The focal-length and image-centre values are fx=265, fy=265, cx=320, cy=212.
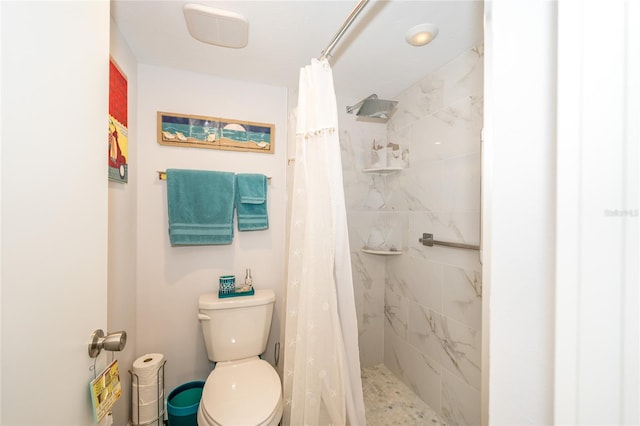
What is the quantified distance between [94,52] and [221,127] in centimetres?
115

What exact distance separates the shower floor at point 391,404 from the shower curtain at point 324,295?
0.66 metres

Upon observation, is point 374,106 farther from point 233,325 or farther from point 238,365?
point 238,365

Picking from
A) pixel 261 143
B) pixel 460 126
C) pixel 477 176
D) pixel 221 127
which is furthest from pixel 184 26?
pixel 477 176

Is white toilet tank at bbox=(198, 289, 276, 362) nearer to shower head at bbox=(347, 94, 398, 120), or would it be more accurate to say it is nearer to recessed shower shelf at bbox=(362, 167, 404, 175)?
recessed shower shelf at bbox=(362, 167, 404, 175)

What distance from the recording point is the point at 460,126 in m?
1.52

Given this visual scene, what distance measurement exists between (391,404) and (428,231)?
1160 mm

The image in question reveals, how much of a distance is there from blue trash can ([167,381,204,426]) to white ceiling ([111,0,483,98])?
1993 millimetres

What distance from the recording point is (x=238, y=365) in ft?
5.05

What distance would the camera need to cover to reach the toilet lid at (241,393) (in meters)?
1.13

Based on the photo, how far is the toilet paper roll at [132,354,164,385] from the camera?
4.76 feet

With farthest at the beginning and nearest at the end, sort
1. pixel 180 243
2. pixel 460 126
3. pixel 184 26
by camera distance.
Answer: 1. pixel 180 243
2. pixel 460 126
3. pixel 184 26

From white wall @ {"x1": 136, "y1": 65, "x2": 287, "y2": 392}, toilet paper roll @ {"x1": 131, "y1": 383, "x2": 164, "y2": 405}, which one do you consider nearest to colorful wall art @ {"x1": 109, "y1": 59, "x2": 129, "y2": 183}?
white wall @ {"x1": 136, "y1": 65, "x2": 287, "y2": 392}
